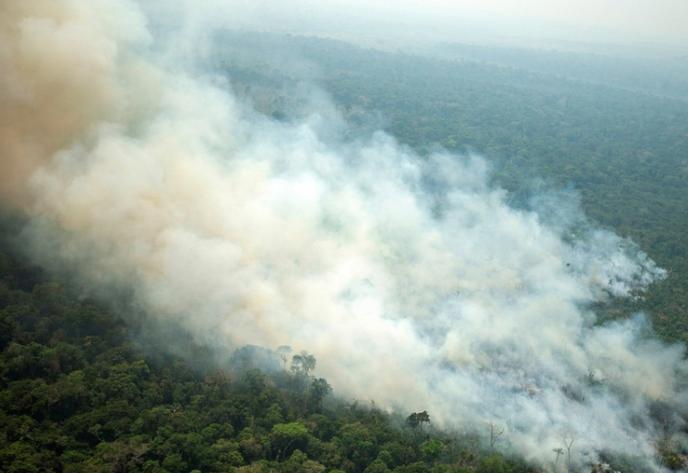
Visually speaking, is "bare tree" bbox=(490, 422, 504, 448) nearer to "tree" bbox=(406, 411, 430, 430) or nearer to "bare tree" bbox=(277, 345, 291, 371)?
"tree" bbox=(406, 411, 430, 430)

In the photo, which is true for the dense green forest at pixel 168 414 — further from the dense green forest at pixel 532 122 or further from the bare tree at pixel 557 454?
the dense green forest at pixel 532 122

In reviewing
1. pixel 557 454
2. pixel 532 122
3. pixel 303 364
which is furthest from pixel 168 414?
pixel 532 122

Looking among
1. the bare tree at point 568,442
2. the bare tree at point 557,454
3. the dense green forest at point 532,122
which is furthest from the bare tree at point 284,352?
the dense green forest at point 532,122

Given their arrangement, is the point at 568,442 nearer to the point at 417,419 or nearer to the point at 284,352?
the point at 417,419

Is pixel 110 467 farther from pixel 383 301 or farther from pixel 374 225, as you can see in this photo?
pixel 374 225

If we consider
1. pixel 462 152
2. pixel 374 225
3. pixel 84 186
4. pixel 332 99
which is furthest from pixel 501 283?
pixel 332 99

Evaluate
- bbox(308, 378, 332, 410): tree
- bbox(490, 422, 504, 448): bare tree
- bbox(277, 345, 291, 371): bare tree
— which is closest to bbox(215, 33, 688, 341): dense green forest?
bbox(490, 422, 504, 448): bare tree
